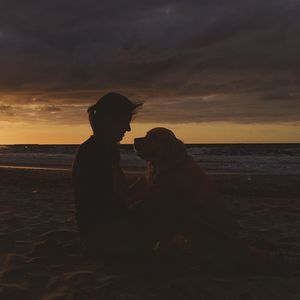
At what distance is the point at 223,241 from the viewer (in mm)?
4230

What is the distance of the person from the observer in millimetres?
4078

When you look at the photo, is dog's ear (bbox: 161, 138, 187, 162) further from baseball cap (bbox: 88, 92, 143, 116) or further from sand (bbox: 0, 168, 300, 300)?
sand (bbox: 0, 168, 300, 300)

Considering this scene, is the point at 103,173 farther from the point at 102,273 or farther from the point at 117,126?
the point at 102,273

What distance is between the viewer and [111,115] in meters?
4.07

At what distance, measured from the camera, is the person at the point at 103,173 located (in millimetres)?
4078

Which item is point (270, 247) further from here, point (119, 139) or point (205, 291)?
point (119, 139)

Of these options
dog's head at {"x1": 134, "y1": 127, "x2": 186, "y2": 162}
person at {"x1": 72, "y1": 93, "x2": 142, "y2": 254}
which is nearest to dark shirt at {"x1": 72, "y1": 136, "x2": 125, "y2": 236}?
person at {"x1": 72, "y1": 93, "x2": 142, "y2": 254}

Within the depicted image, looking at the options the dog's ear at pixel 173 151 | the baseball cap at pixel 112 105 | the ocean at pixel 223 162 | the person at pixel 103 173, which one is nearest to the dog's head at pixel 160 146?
the dog's ear at pixel 173 151

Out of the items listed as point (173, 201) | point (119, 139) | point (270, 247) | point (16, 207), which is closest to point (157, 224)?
point (173, 201)

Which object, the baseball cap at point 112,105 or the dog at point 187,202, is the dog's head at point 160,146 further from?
the baseball cap at point 112,105

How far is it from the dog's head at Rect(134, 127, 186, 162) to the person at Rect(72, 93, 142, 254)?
0.34 m

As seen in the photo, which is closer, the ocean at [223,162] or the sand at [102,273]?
the sand at [102,273]

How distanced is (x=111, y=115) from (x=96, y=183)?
1.94ft

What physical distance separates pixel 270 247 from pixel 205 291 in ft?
3.95
